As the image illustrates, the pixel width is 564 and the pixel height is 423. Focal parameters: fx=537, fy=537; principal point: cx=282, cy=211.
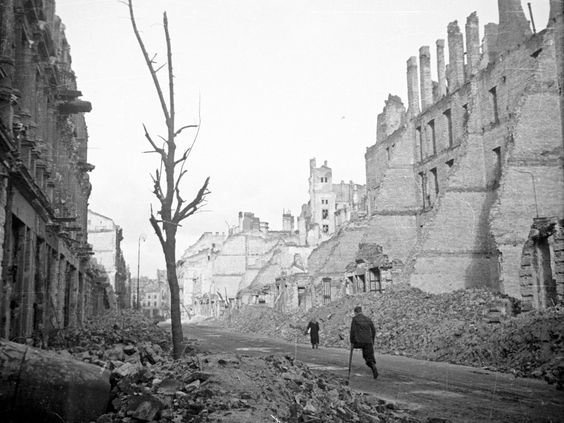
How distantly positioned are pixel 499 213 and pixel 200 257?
2888 inches

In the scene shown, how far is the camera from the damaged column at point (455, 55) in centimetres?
3738

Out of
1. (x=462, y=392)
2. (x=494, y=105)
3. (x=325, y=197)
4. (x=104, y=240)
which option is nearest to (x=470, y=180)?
(x=494, y=105)

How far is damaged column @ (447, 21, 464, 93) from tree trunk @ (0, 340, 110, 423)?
3600 centimetres

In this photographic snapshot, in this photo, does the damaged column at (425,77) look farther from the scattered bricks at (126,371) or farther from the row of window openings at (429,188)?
the scattered bricks at (126,371)

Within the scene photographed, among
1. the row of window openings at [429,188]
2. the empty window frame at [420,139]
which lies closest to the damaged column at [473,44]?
the empty window frame at [420,139]

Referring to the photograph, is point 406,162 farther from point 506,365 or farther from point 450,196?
point 506,365

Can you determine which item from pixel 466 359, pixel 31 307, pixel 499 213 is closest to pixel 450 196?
pixel 499 213

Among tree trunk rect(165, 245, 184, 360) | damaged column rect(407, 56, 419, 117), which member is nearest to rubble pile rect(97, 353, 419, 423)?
tree trunk rect(165, 245, 184, 360)

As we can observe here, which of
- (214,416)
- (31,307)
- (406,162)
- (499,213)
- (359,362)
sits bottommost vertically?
(359,362)

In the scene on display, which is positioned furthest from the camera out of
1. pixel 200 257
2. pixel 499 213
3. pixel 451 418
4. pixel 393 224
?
pixel 200 257

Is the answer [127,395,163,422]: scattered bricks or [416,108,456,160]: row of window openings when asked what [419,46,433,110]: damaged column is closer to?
[416,108,456,160]: row of window openings

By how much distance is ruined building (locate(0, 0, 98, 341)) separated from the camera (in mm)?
11609

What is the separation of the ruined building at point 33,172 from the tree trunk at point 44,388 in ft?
18.5

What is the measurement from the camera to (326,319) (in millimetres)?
33406
